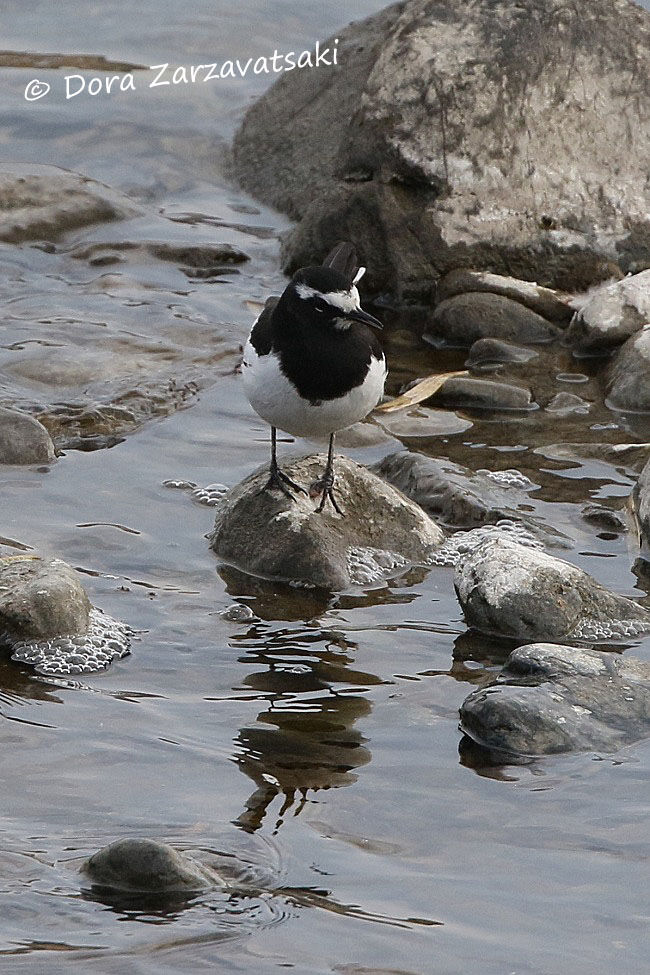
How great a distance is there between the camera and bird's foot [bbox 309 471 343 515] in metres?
6.79

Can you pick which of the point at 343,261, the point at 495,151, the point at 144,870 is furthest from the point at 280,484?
the point at 495,151

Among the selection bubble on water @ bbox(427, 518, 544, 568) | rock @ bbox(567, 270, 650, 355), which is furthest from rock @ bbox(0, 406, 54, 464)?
rock @ bbox(567, 270, 650, 355)

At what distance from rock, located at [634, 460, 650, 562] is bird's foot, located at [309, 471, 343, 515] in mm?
1441

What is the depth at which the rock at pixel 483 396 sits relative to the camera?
28.2 feet

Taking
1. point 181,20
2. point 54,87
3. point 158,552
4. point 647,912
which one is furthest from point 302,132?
point 647,912

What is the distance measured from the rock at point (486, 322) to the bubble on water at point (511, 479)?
78.2 inches

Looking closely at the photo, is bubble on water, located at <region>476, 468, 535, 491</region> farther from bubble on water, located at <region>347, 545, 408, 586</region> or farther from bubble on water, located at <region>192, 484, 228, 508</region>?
bubble on water, located at <region>192, 484, 228, 508</region>

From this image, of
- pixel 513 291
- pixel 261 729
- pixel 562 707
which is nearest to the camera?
pixel 562 707

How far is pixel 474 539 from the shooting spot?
689 centimetres

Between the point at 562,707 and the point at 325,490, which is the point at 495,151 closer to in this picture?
the point at 325,490

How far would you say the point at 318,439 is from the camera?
835 cm

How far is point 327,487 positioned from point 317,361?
0.71 meters

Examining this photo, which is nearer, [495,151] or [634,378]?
[634,378]

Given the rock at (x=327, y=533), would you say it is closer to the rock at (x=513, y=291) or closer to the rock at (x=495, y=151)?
the rock at (x=513, y=291)
